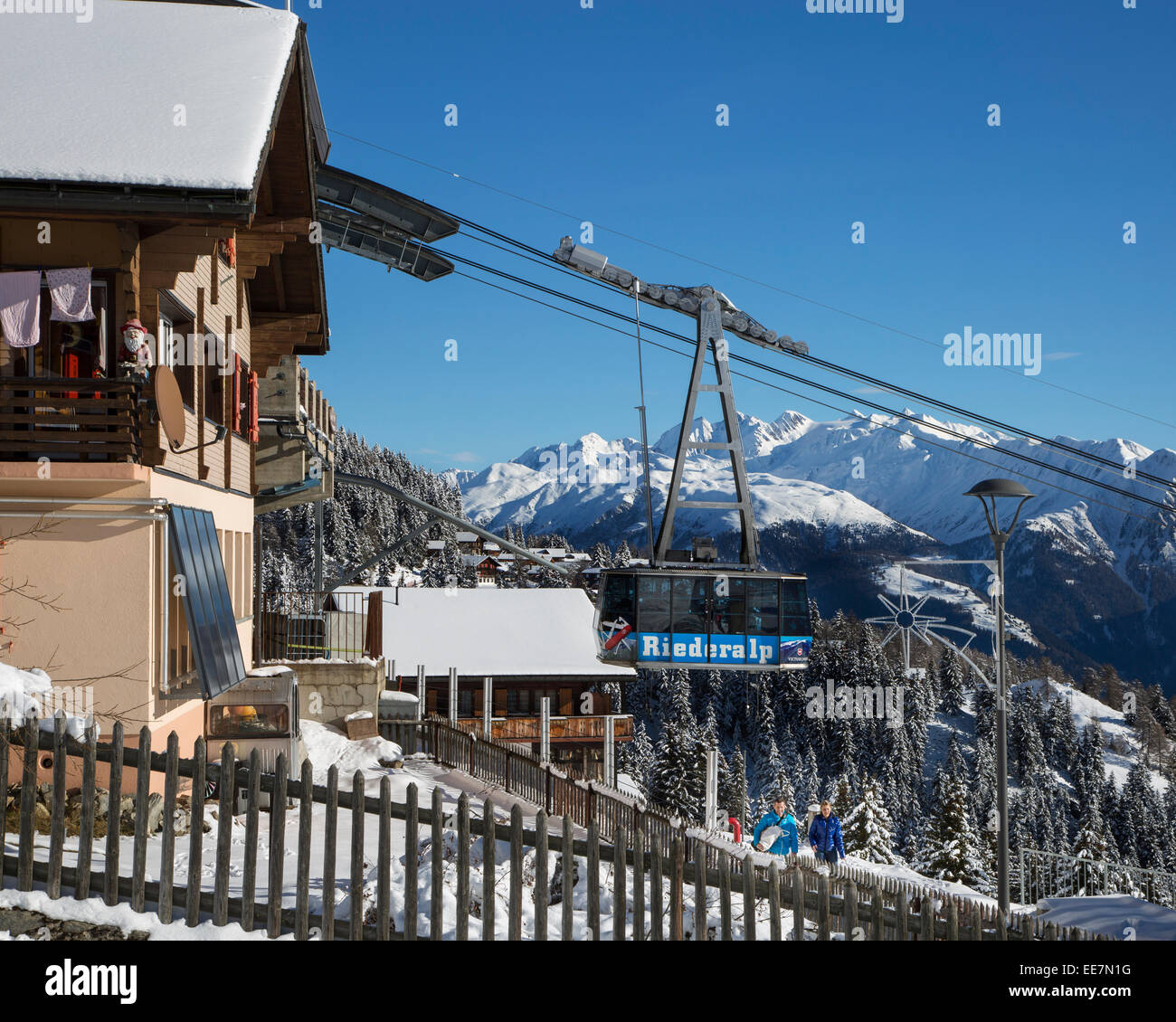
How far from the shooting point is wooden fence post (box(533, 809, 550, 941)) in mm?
7020

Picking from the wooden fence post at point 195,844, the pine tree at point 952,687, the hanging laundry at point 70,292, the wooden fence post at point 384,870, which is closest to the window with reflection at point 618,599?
the hanging laundry at point 70,292

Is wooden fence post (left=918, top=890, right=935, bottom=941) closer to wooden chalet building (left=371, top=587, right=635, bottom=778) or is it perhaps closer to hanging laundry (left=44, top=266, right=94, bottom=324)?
hanging laundry (left=44, top=266, right=94, bottom=324)

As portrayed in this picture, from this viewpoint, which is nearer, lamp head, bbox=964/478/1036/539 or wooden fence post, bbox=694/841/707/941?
wooden fence post, bbox=694/841/707/941

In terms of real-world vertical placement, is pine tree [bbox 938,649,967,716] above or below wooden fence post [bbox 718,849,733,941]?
below

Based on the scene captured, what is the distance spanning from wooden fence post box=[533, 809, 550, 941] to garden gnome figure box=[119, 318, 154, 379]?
6831 millimetres

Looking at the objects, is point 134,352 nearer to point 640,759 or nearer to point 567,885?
point 567,885

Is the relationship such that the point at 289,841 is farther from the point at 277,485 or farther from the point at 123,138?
the point at 277,485

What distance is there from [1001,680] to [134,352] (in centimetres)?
1082

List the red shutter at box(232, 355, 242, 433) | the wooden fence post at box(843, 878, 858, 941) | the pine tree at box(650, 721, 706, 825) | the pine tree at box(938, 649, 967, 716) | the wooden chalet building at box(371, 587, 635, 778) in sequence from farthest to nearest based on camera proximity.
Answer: the pine tree at box(938, 649, 967, 716)
the pine tree at box(650, 721, 706, 825)
the wooden chalet building at box(371, 587, 635, 778)
the red shutter at box(232, 355, 242, 433)
the wooden fence post at box(843, 878, 858, 941)

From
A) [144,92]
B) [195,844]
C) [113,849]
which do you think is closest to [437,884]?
[195,844]

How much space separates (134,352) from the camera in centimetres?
1081

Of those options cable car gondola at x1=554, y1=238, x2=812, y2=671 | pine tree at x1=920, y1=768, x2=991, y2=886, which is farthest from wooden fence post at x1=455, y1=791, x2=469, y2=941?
pine tree at x1=920, y1=768, x2=991, y2=886

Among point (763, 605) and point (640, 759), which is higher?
point (763, 605)
